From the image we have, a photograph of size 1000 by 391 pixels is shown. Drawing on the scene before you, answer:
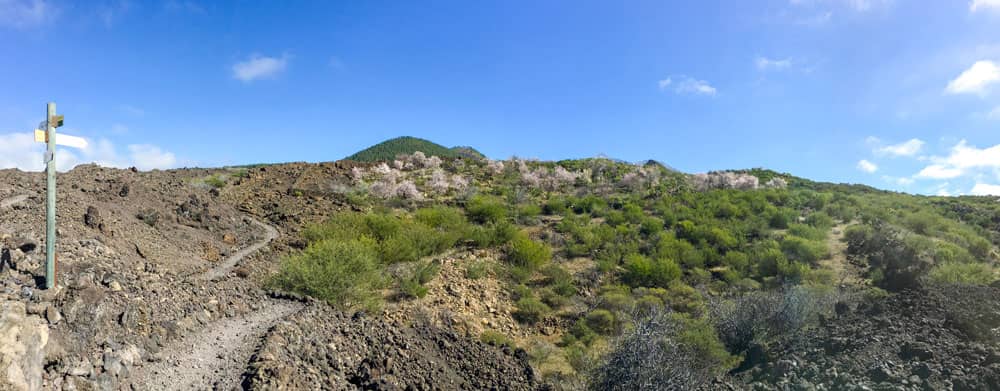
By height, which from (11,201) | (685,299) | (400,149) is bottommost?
(685,299)

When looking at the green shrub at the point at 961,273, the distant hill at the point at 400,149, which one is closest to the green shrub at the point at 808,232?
the green shrub at the point at 961,273

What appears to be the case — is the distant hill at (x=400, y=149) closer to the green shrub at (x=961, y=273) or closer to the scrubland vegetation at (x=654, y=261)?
the scrubland vegetation at (x=654, y=261)

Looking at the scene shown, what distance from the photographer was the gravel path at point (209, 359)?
20.9ft

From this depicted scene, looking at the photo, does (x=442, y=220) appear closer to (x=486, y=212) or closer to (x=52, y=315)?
(x=486, y=212)

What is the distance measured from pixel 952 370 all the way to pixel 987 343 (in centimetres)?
119

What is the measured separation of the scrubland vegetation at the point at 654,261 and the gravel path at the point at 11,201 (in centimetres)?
679

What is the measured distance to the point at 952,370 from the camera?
866 cm

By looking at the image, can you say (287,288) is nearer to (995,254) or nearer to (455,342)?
(455,342)

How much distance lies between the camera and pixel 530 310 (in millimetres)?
15109

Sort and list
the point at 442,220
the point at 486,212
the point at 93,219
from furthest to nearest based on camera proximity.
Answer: the point at 486,212 < the point at 442,220 < the point at 93,219

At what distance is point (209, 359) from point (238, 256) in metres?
11.2

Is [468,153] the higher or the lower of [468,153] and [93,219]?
the higher

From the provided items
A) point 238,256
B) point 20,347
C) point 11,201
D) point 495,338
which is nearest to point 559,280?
point 495,338

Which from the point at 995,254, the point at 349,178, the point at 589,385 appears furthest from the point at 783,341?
the point at 349,178
